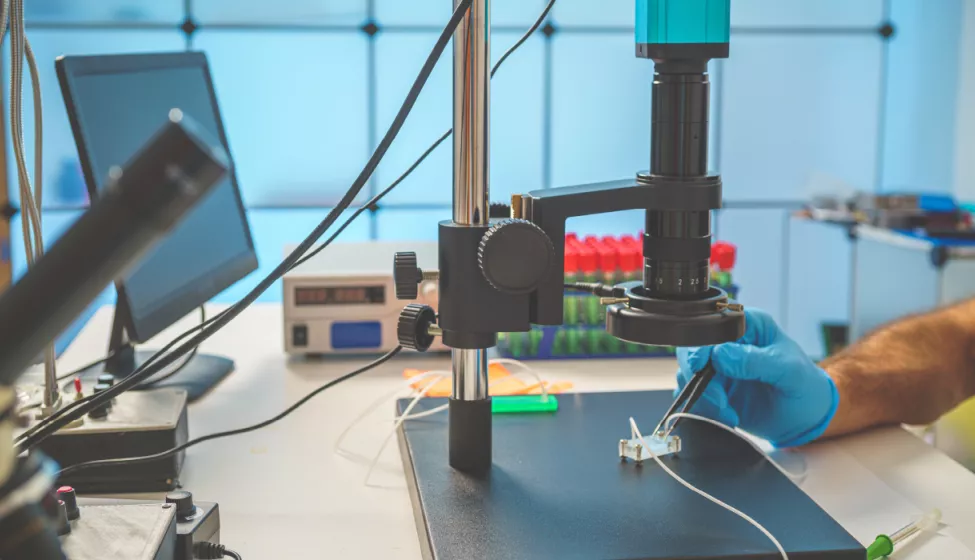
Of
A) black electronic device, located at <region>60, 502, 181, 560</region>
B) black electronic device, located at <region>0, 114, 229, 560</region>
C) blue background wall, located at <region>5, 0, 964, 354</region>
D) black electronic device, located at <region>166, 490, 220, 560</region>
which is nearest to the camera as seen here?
black electronic device, located at <region>0, 114, 229, 560</region>

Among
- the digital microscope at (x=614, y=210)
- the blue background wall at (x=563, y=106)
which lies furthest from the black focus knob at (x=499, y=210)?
the blue background wall at (x=563, y=106)

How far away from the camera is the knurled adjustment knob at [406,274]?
2.81ft

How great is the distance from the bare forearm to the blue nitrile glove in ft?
0.22

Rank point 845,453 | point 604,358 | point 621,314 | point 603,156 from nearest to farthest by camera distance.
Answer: point 621,314
point 845,453
point 604,358
point 603,156

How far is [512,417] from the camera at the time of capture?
1085 millimetres

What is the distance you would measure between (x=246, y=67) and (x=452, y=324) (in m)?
2.53

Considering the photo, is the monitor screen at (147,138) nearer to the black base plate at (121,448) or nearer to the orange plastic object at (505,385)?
the black base plate at (121,448)

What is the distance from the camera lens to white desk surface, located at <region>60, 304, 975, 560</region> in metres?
0.86

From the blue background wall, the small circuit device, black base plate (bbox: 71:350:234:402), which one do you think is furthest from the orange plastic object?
the blue background wall

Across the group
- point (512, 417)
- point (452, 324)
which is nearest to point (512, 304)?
point (452, 324)

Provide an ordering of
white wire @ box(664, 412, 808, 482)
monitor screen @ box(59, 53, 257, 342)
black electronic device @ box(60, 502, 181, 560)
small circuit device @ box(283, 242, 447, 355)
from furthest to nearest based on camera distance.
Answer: small circuit device @ box(283, 242, 447, 355) → monitor screen @ box(59, 53, 257, 342) → white wire @ box(664, 412, 808, 482) → black electronic device @ box(60, 502, 181, 560)

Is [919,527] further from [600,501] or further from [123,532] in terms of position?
[123,532]

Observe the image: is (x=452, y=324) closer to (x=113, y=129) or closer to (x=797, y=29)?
(x=113, y=129)

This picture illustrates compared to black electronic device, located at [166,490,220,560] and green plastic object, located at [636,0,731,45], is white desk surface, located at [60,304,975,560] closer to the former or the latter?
black electronic device, located at [166,490,220,560]
